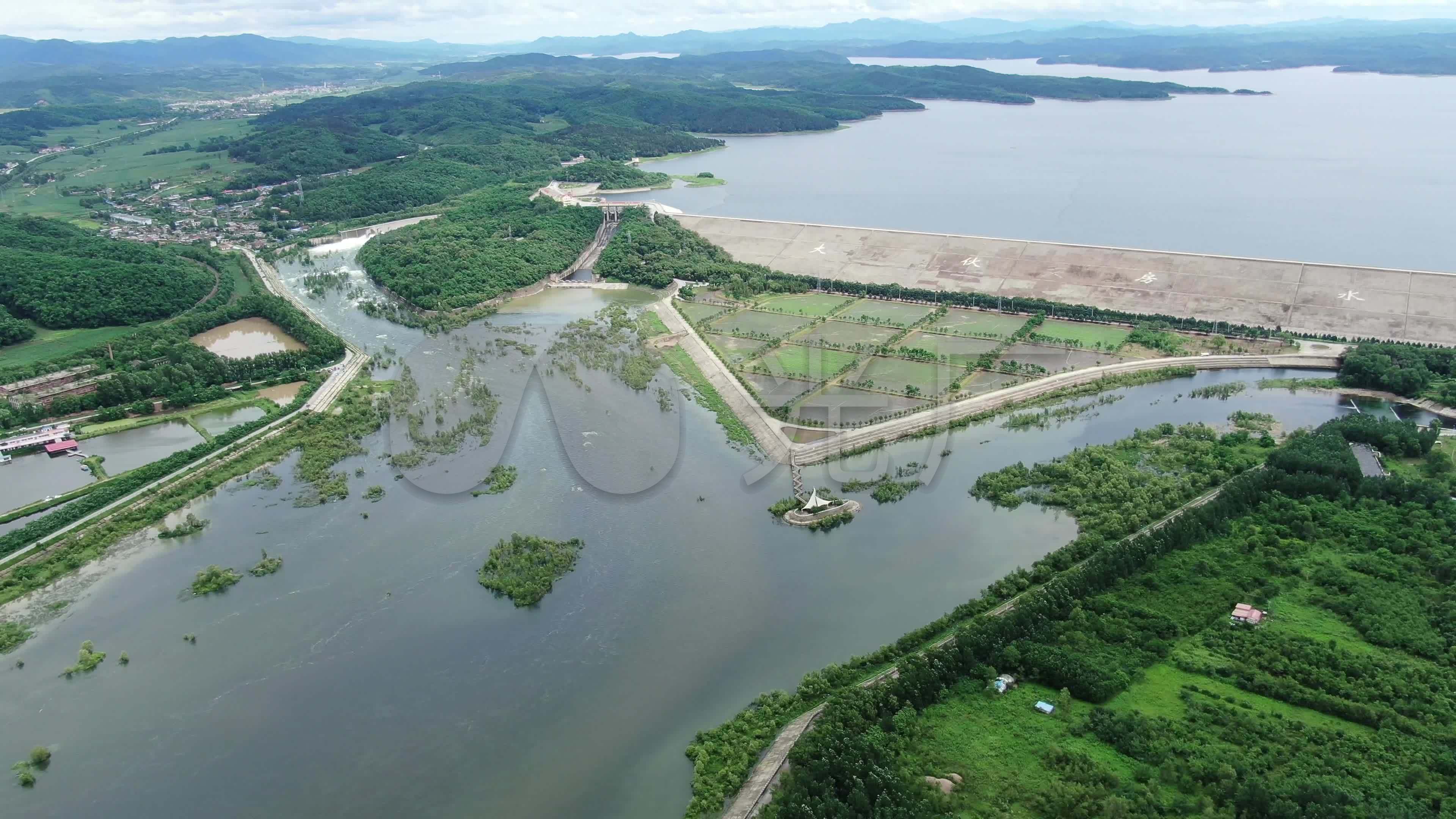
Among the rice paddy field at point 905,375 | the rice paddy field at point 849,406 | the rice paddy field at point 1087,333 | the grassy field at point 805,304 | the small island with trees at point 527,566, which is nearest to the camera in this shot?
the small island with trees at point 527,566

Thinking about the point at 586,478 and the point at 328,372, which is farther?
the point at 328,372

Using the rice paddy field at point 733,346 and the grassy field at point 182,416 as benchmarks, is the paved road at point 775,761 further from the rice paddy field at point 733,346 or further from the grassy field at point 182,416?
the grassy field at point 182,416

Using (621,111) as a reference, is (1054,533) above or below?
below

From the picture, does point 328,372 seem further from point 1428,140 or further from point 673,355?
point 1428,140

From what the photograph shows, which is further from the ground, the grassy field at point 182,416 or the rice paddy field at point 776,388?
the rice paddy field at point 776,388

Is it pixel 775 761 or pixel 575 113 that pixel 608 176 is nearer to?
pixel 575 113

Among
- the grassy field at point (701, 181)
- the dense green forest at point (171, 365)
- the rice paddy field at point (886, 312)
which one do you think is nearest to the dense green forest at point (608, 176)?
the grassy field at point (701, 181)

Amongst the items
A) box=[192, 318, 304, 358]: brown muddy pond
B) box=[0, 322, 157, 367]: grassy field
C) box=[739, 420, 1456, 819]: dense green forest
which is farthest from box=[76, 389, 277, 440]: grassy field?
box=[739, 420, 1456, 819]: dense green forest

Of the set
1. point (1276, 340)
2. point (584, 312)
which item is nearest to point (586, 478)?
point (584, 312)
